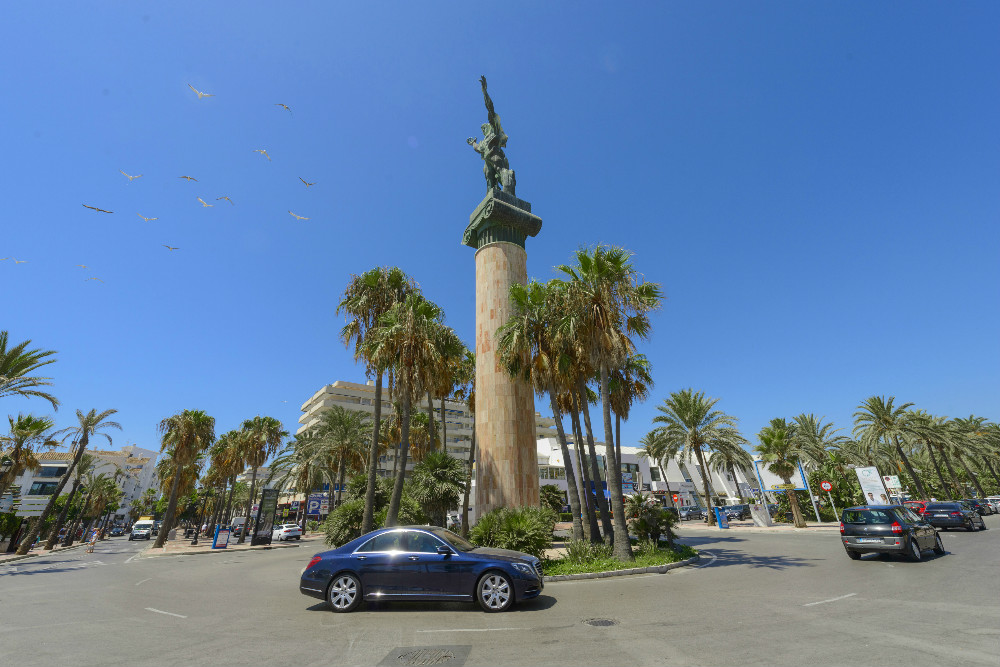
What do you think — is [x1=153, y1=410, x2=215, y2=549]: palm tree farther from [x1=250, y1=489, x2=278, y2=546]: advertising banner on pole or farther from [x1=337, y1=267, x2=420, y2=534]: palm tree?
[x1=337, y1=267, x2=420, y2=534]: palm tree

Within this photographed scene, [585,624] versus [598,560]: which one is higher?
[598,560]

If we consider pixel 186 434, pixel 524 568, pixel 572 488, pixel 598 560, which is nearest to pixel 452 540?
pixel 524 568

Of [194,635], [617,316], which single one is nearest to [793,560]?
[617,316]

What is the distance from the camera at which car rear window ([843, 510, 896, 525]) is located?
13.2 m

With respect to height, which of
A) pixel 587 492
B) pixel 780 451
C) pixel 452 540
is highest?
pixel 780 451

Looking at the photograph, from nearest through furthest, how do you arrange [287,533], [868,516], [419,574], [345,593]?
[419,574], [345,593], [868,516], [287,533]

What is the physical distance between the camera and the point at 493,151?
99.2ft

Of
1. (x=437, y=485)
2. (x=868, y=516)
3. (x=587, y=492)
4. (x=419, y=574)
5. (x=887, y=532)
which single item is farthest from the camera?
(x=437, y=485)

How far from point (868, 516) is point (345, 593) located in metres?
15.2

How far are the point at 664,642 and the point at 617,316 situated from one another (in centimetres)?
1152

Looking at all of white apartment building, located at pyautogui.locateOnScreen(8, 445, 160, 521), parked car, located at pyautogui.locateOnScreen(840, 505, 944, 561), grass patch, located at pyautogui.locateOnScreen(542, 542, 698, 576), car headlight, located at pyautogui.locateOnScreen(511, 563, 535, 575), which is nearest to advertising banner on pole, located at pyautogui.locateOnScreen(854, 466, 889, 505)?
parked car, located at pyautogui.locateOnScreen(840, 505, 944, 561)

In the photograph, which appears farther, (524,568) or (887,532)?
(887,532)

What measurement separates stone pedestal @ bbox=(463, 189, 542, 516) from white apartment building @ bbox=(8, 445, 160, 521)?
3183cm

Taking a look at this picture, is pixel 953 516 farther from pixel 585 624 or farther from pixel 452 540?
pixel 452 540
